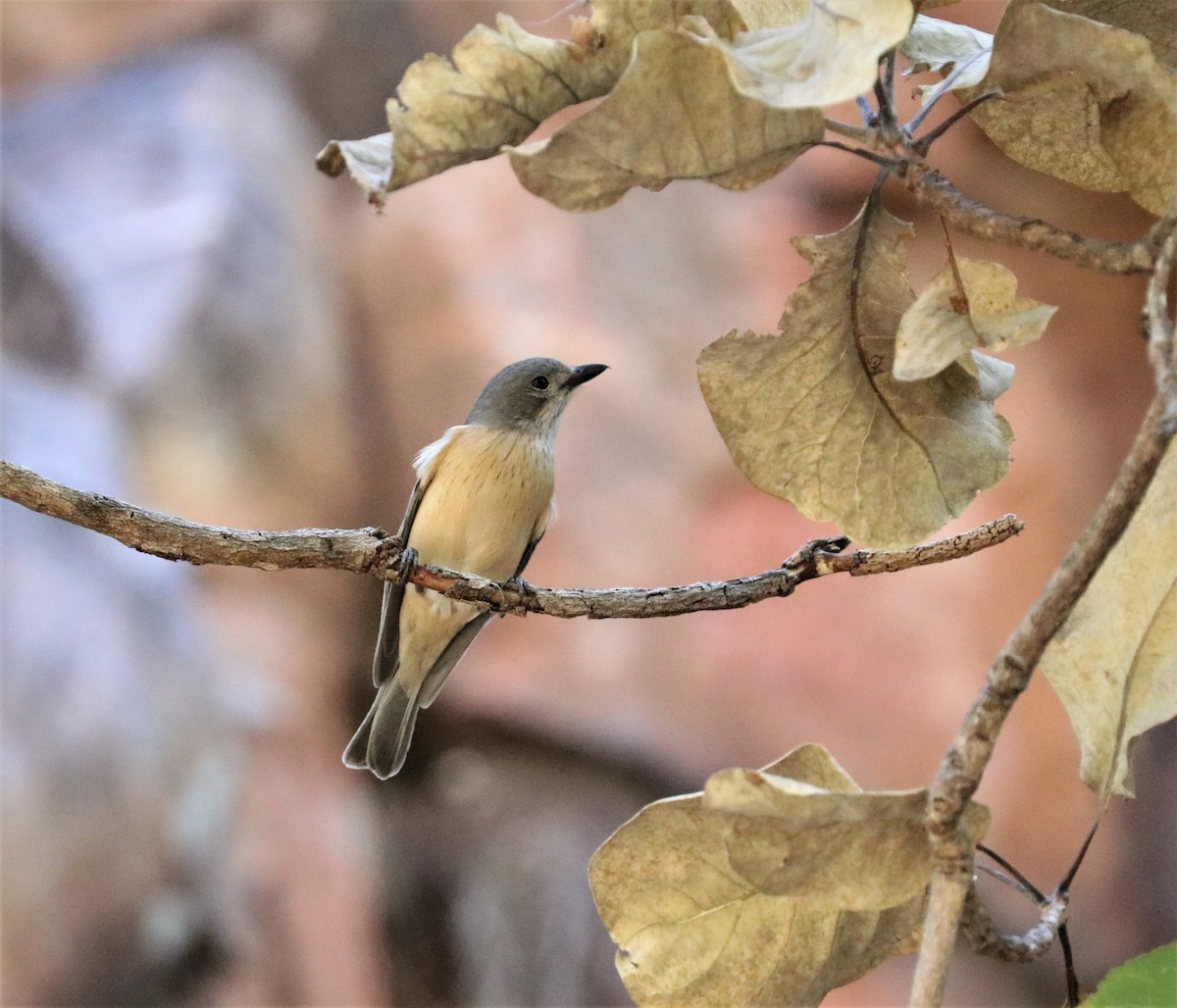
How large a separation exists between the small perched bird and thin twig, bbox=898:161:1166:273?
149 cm

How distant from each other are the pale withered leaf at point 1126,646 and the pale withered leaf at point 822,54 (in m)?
0.34

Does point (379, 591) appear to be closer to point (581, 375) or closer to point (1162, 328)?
point (581, 375)

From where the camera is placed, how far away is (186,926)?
134 inches

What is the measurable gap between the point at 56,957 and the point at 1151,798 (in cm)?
336

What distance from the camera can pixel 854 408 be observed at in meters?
0.81

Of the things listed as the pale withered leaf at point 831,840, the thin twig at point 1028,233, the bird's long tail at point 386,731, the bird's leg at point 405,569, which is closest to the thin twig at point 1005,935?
the pale withered leaf at point 831,840

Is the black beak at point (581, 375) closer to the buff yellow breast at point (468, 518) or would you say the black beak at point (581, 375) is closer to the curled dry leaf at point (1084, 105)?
Answer: the buff yellow breast at point (468, 518)

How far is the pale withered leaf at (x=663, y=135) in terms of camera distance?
2.05 feet

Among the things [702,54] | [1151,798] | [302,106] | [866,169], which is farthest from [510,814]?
[702,54]

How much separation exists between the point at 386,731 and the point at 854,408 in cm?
166

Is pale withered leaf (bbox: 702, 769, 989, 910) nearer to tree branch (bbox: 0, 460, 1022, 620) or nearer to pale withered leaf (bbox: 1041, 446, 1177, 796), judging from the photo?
pale withered leaf (bbox: 1041, 446, 1177, 796)

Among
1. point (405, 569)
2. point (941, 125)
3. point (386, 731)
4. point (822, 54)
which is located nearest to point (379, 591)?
point (386, 731)

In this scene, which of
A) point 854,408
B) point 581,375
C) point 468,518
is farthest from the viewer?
point 581,375

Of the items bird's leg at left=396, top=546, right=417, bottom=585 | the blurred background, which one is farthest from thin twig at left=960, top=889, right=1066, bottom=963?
the blurred background
